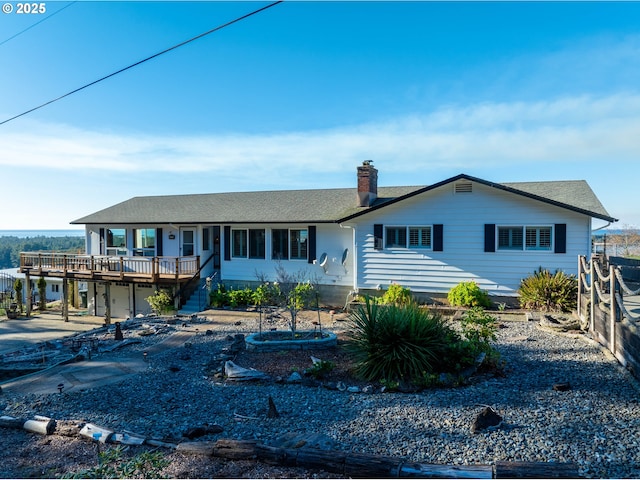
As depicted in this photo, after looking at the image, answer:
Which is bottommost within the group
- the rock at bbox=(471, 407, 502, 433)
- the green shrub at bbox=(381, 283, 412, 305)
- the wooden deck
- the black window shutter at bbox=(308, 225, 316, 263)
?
A: the rock at bbox=(471, 407, 502, 433)

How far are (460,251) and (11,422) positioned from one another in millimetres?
13059

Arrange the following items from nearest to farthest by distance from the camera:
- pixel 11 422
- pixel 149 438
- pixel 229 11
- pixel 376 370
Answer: pixel 149 438 → pixel 11 422 → pixel 376 370 → pixel 229 11

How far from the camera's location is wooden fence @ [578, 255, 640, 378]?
6.49 meters

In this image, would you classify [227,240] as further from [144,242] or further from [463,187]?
[463,187]

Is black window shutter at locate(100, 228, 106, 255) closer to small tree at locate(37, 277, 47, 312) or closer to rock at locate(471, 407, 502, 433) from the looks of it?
small tree at locate(37, 277, 47, 312)

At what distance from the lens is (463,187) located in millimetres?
14531

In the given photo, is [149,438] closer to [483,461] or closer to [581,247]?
[483,461]

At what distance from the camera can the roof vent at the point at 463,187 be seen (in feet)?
47.5

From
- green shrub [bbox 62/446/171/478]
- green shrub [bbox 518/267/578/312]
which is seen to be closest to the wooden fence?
green shrub [bbox 518/267/578/312]

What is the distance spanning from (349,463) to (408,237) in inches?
→ 483

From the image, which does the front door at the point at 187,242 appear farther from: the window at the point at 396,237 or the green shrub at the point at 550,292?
the green shrub at the point at 550,292

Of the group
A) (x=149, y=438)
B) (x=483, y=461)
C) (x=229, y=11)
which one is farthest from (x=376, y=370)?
(x=229, y=11)

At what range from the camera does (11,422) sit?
555 centimetres

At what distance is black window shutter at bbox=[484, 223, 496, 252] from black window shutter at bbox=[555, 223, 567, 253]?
188cm
